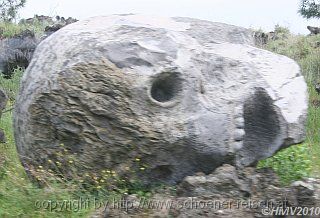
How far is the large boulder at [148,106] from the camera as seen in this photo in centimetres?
594

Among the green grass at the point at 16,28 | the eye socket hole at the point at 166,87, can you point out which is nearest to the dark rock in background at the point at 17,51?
the green grass at the point at 16,28

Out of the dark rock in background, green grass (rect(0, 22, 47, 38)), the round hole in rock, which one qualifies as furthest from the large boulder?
green grass (rect(0, 22, 47, 38))

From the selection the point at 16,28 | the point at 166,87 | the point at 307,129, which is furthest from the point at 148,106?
the point at 16,28

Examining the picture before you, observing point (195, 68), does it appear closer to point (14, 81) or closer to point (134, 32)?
point (134, 32)

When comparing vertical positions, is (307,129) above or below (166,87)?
above

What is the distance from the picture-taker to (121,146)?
5973 millimetres

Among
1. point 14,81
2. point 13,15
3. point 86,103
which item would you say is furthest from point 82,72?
point 13,15

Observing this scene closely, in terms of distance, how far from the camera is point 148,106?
5945 millimetres

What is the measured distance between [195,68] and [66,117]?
4.12 feet

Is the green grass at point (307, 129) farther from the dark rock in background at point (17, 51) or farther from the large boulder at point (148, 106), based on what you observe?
the dark rock in background at point (17, 51)

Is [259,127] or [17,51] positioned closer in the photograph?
[259,127]

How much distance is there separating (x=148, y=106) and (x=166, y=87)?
320 mm

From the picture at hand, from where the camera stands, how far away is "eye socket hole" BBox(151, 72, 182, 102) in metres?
6.03

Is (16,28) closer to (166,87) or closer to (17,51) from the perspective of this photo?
(17,51)
